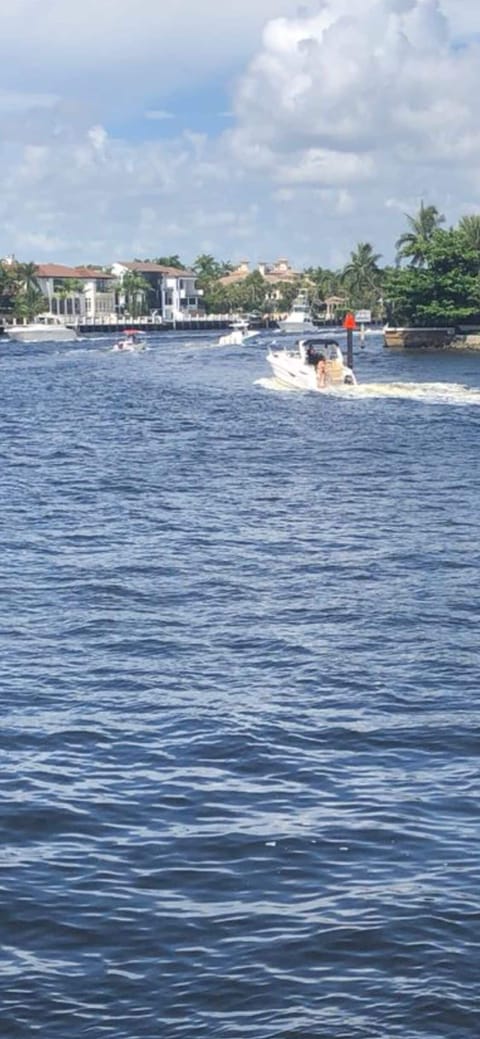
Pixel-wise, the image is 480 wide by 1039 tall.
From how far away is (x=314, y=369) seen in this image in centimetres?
6800

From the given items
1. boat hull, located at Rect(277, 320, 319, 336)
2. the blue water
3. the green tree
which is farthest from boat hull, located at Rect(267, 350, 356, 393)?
boat hull, located at Rect(277, 320, 319, 336)

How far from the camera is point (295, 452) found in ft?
143

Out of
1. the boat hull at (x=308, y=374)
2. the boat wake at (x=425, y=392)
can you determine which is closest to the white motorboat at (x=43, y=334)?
the boat hull at (x=308, y=374)

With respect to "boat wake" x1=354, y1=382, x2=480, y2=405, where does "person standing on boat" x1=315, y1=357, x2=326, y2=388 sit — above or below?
above

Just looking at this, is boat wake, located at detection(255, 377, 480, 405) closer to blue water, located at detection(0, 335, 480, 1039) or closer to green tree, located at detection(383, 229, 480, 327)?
blue water, located at detection(0, 335, 480, 1039)

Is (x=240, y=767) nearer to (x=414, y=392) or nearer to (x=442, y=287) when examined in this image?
(x=414, y=392)

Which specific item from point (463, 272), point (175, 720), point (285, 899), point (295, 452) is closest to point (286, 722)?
point (175, 720)

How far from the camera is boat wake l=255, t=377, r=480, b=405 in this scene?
207 feet

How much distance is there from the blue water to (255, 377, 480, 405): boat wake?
99.5 feet

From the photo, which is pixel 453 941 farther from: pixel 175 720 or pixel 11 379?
pixel 11 379

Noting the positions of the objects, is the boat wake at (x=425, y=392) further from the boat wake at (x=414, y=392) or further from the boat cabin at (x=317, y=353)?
the boat cabin at (x=317, y=353)

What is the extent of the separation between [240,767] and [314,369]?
180ft

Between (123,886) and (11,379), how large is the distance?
264 feet

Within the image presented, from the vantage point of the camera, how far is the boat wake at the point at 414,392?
63219mm
